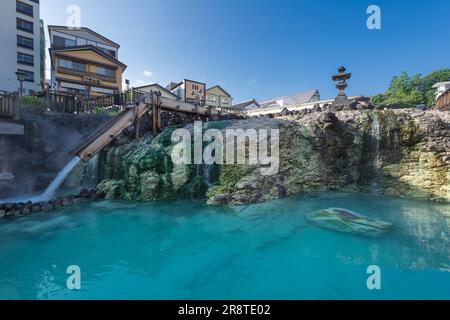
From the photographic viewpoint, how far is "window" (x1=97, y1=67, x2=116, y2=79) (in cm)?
2759

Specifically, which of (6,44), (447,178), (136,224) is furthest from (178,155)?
(6,44)

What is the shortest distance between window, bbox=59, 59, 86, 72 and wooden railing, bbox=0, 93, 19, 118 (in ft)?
59.3

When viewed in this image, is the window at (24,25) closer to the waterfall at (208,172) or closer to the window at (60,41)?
the window at (60,41)

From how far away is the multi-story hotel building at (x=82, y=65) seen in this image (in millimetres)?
24562

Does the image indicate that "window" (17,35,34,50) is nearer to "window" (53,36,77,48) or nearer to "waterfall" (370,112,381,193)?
"window" (53,36,77,48)

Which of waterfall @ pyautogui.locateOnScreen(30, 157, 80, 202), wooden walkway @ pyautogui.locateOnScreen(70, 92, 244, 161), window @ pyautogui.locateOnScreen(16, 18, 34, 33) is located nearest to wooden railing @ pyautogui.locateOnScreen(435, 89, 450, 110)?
wooden walkway @ pyautogui.locateOnScreen(70, 92, 244, 161)

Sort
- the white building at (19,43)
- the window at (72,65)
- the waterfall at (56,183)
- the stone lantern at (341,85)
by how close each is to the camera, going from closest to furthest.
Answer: the waterfall at (56,183) < the stone lantern at (341,85) < the window at (72,65) < the white building at (19,43)

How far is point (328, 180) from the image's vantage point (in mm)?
9672

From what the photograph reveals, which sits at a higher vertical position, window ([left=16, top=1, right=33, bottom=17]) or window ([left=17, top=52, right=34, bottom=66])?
window ([left=16, top=1, right=33, bottom=17])

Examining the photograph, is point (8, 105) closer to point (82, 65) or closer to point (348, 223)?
point (348, 223)

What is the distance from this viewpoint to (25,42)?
97.6 feet

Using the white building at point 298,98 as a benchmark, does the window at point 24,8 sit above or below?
above

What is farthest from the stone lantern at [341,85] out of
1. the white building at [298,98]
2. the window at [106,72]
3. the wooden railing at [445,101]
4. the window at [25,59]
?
the window at [25,59]

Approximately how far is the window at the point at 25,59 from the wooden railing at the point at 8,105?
26972mm
